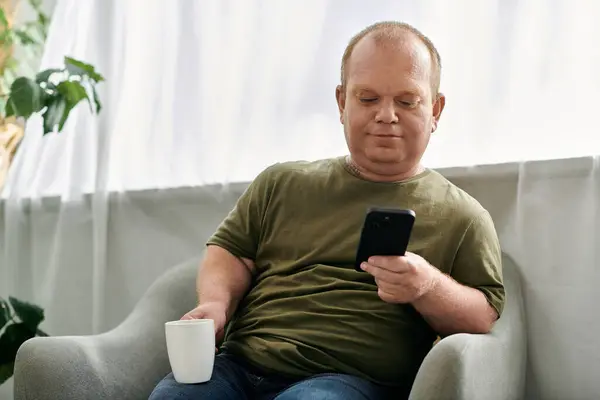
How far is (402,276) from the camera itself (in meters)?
1.15

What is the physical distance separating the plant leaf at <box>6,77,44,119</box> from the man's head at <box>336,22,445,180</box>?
2.84ft

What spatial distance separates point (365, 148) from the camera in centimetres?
139

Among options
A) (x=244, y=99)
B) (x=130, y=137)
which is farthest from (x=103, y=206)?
(x=244, y=99)

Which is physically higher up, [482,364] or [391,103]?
[391,103]

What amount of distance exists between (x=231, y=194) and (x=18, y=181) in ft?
2.46

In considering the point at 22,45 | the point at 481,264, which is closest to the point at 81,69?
the point at 22,45

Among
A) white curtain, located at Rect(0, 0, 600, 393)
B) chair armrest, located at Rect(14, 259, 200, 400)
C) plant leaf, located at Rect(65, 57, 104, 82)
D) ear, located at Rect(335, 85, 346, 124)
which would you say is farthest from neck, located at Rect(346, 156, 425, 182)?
plant leaf, located at Rect(65, 57, 104, 82)

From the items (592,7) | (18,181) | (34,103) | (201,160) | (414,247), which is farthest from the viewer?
(18,181)

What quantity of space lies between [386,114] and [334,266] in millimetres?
304

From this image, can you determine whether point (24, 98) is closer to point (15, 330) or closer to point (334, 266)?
point (15, 330)

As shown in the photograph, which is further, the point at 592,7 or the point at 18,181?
the point at 18,181

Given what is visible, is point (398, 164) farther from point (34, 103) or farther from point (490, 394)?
point (34, 103)

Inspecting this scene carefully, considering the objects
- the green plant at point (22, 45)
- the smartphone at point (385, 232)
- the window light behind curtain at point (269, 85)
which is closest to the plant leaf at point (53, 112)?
the window light behind curtain at point (269, 85)

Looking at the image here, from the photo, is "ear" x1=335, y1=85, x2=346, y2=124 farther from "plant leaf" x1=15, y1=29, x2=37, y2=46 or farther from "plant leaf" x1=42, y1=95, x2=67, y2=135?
"plant leaf" x1=15, y1=29, x2=37, y2=46
